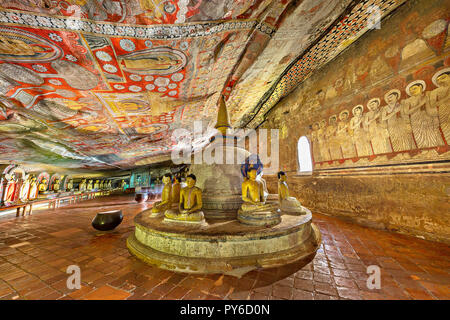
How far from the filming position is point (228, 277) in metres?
1.92

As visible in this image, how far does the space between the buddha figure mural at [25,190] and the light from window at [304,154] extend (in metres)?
14.1

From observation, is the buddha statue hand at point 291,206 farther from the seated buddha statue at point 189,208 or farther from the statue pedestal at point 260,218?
the seated buddha statue at point 189,208

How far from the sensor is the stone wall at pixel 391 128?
3.29 m

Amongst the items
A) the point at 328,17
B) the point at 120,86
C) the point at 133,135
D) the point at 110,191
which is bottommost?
the point at 110,191

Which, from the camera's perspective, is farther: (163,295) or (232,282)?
(232,282)

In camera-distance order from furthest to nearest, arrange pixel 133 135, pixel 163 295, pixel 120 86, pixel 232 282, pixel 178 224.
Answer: pixel 133 135 → pixel 120 86 → pixel 178 224 → pixel 232 282 → pixel 163 295

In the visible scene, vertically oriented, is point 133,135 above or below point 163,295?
above

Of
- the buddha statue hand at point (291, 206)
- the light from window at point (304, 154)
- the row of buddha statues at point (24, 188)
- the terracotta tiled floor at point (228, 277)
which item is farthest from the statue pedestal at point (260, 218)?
the row of buddha statues at point (24, 188)

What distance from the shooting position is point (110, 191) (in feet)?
54.4

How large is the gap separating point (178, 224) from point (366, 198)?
A: 17.8 feet

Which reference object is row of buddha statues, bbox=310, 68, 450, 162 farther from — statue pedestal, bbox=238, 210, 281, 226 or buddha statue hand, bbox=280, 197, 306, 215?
statue pedestal, bbox=238, 210, 281, 226

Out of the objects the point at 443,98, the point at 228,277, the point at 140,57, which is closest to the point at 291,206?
the point at 228,277
